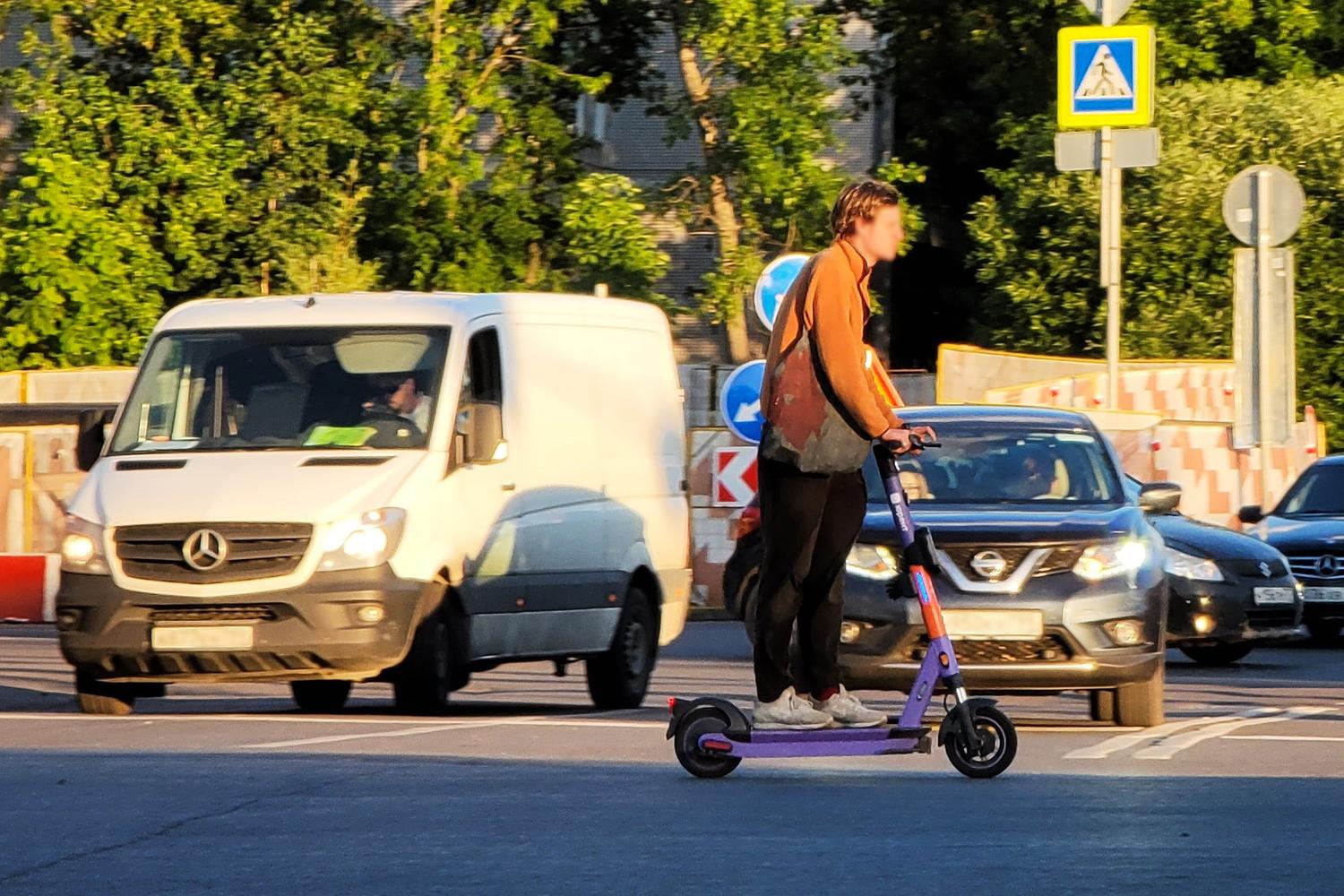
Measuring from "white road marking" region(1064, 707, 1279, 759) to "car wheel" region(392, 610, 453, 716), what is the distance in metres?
3.11

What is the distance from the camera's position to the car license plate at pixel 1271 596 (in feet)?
62.6

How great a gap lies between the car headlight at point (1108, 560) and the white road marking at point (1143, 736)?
0.67 meters

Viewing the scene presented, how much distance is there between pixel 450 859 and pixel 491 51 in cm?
3334

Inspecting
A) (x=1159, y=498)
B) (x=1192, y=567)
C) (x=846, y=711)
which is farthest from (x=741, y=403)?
(x=846, y=711)

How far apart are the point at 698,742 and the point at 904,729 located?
26.5 inches

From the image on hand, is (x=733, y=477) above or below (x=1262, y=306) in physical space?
below

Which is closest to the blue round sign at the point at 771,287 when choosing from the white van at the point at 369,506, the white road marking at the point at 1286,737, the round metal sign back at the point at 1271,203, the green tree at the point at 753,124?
the round metal sign back at the point at 1271,203

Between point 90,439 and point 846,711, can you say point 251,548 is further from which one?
point 846,711

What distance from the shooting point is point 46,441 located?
83.9 feet

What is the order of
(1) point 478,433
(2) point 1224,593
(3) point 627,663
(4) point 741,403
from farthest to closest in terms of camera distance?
(4) point 741,403
(2) point 1224,593
(3) point 627,663
(1) point 478,433

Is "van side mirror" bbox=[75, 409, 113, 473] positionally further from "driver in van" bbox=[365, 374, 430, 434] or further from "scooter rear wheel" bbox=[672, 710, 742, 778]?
"scooter rear wheel" bbox=[672, 710, 742, 778]

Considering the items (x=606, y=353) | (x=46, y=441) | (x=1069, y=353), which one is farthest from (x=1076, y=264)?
(x=606, y=353)

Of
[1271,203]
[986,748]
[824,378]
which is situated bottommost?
[986,748]

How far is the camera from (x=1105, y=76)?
2469cm
